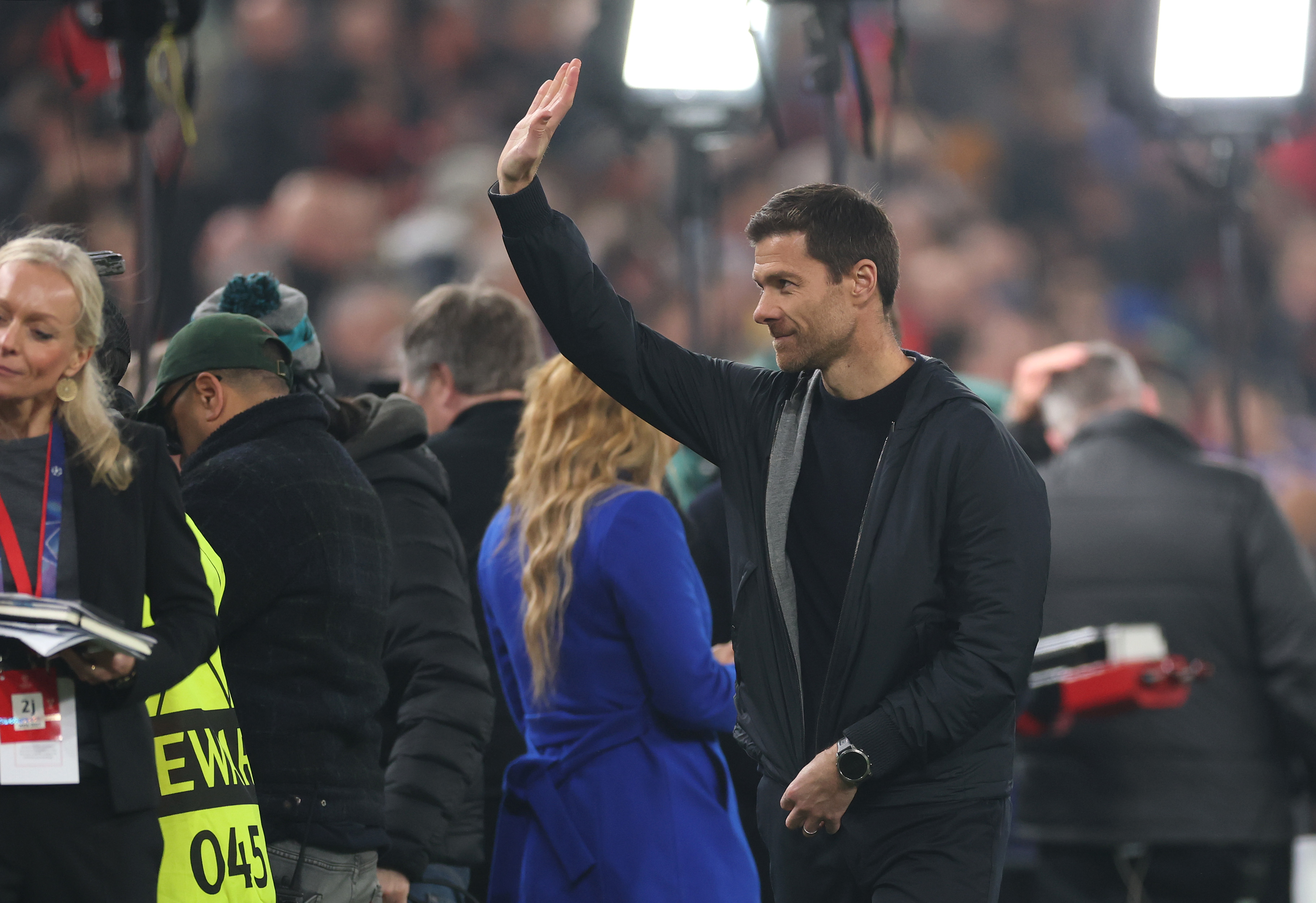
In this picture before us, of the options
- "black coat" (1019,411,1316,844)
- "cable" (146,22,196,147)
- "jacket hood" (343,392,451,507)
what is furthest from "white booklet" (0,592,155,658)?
"black coat" (1019,411,1316,844)

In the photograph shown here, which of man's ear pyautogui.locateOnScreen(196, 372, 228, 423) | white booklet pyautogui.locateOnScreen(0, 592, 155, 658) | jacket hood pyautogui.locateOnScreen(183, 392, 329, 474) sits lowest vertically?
white booklet pyautogui.locateOnScreen(0, 592, 155, 658)

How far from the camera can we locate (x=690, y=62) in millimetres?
4520

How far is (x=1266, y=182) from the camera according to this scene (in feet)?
21.4

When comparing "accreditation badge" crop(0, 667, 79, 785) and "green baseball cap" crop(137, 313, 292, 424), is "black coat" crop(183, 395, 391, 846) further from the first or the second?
"accreditation badge" crop(0, 667, 79, 785)

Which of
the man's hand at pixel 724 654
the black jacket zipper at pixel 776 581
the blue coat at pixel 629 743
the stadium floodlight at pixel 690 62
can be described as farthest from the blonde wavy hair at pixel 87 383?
the stadium floodlight at pixel 690 62

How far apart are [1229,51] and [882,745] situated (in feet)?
12.4

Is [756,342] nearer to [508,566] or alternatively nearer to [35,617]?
[508,566]

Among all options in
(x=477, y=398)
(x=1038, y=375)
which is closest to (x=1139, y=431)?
(x=1038, y=375)

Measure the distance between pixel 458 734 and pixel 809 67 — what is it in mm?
2041

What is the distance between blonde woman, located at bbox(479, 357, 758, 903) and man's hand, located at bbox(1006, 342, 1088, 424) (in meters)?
1.72

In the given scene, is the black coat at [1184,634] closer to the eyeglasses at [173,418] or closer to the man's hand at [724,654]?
the man's hand at [724,654]

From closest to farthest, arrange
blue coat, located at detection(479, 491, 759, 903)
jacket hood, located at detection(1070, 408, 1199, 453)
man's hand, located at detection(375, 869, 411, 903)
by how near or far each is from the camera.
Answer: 1. man's hand, located at detection(375, 869, 411, 903)
2. blue coat, located at detection(479, 491, 759, 903)
3. jacket hood, located at detection(1070, 408, 1199, 453)

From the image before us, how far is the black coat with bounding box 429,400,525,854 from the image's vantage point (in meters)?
2.92

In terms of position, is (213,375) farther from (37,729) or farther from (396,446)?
(37,729)
